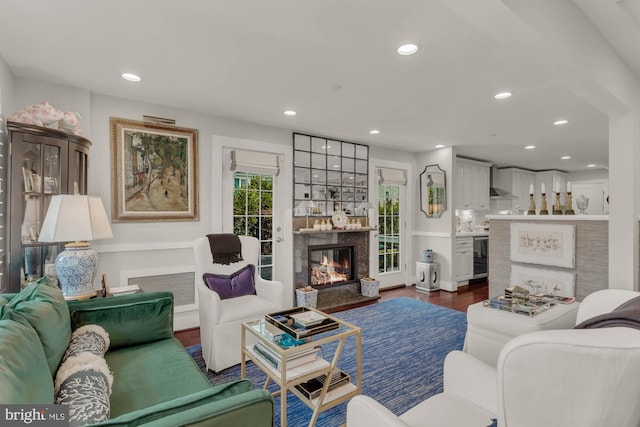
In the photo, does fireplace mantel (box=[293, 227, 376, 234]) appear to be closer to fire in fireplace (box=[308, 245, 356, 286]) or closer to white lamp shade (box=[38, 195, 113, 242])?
fire in fireplace (box=[308, 245, 356, 286])

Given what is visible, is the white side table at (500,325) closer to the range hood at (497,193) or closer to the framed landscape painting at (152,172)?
the framed landscape painting at (152,172)

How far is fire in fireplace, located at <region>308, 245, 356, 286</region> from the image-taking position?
4543 mm

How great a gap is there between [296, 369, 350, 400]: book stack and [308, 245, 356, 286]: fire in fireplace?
8.24ft

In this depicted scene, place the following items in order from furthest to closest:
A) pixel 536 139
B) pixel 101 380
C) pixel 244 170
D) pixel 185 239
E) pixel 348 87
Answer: pixel 536 139 → pixel 244 170 → pixel 185 239 → pixel 348 87 → pixel 101 380

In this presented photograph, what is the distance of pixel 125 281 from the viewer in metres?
3.12

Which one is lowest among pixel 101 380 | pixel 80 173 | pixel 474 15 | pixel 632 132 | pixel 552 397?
pixel 101 380

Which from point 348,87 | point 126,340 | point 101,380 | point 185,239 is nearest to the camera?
point 101,380

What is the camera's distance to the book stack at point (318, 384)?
181 centimetres

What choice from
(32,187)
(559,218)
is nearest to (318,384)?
(32,187)

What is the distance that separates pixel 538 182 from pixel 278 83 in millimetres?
7694

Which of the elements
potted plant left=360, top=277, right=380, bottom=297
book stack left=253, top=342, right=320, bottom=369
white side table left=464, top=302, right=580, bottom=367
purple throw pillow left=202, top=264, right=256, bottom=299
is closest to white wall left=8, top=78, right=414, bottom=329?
purple throw pillow left=202, top=264, right=256, bottom=299

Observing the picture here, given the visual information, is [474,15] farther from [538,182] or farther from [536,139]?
[538,182]

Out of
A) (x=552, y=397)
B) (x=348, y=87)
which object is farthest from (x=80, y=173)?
(x=552, y=397)

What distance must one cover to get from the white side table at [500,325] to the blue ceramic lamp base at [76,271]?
2.69 meters
